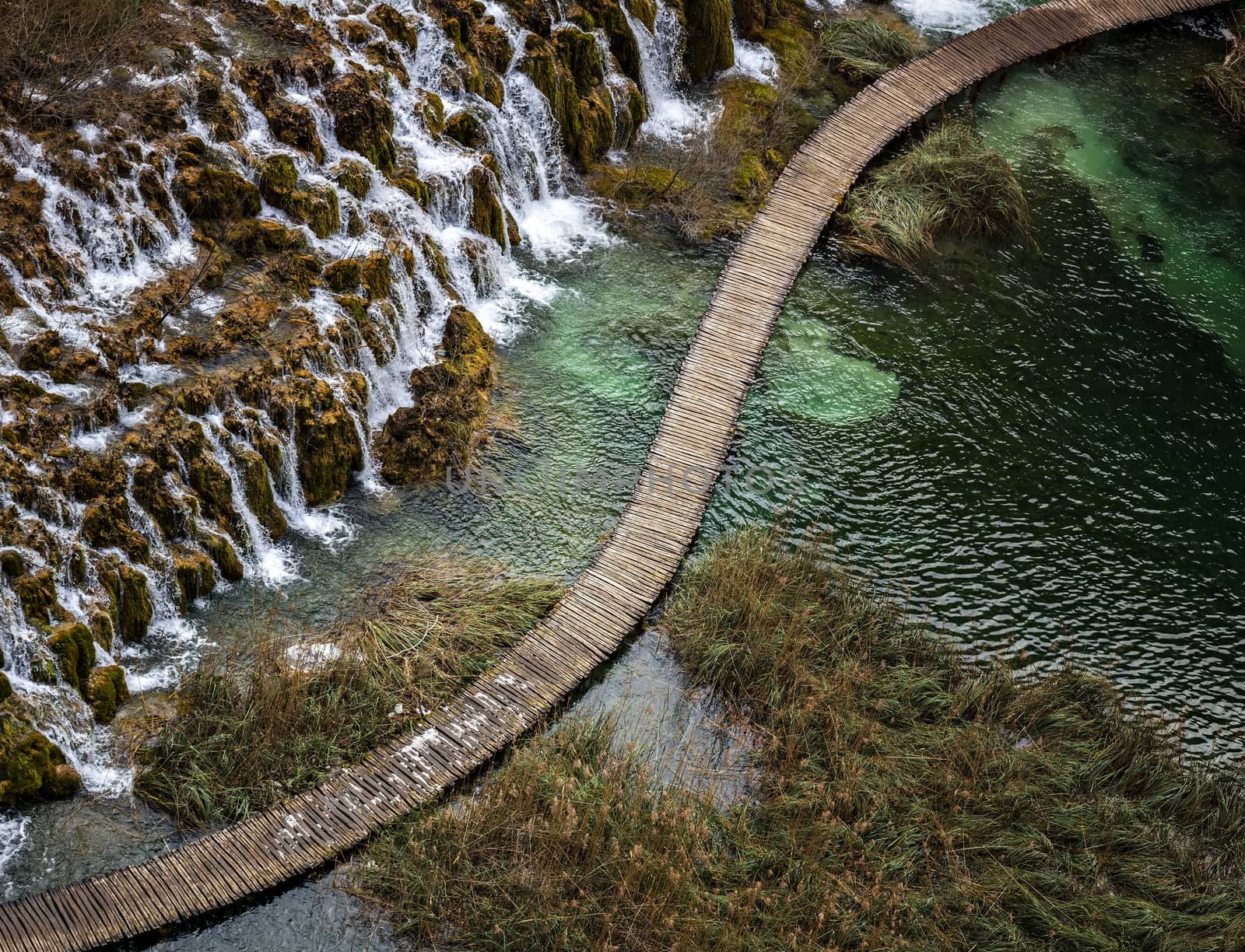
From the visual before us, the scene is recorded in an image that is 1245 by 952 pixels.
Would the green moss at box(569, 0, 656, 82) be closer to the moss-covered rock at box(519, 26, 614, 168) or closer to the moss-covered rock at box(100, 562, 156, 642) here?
the moss-covered rock at box(519, 26, 614, 168)

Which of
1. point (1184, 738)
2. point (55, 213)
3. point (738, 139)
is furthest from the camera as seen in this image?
point (738, 139)

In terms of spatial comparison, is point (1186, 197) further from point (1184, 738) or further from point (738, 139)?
point (1184, 738)

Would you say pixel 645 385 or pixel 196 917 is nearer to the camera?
→ pixel 196 917

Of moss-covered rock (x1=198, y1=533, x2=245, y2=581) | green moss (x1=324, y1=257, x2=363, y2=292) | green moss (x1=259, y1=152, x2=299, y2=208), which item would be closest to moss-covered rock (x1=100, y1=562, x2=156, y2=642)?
moss-covered rock (x1=198, y1=533, x2=245, y2=581)

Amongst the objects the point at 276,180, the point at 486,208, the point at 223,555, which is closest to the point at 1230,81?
the point at 486,208

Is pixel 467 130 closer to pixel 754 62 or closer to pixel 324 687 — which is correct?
pixel 754 62

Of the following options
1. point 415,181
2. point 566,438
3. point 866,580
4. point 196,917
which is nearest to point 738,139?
point 415,181
